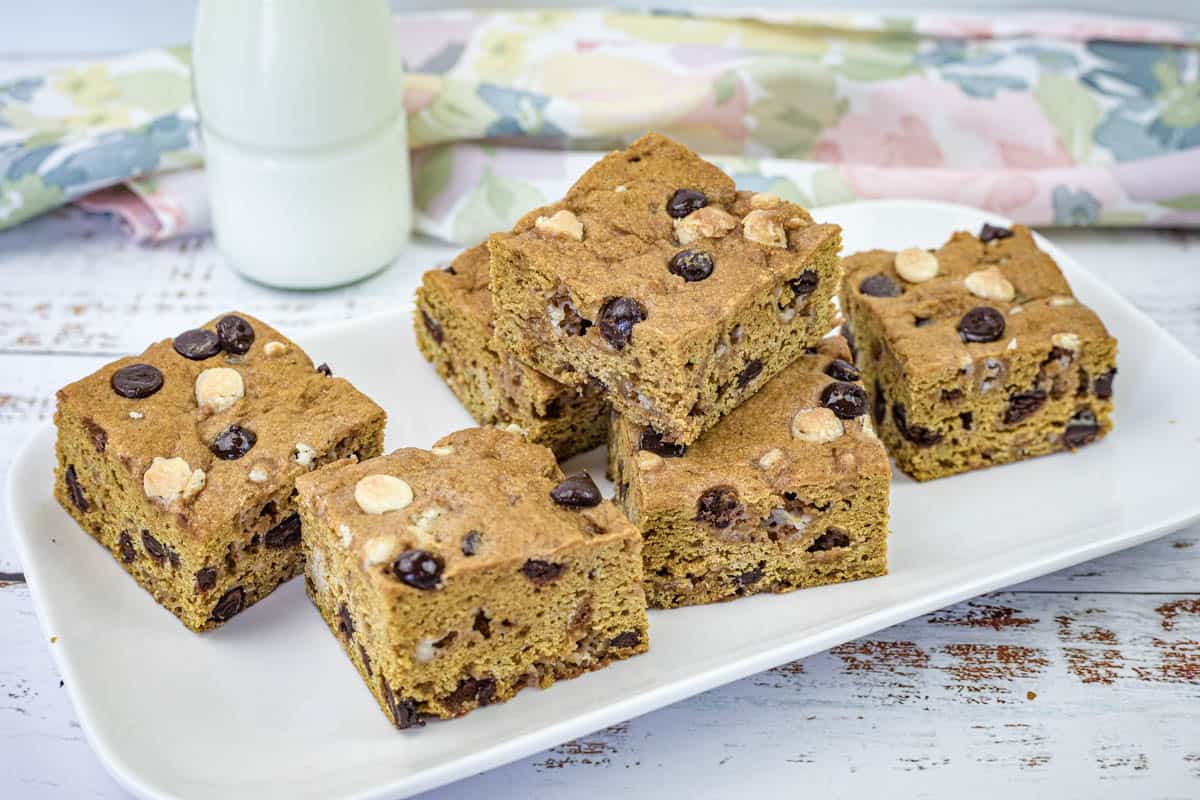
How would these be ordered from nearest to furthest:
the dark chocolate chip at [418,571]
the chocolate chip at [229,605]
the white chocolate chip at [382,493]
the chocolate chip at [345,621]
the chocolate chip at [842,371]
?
the dark chocolate chip at [418,571]
the white chocolate chip at [382,493]
the chocolate chip at [345,621]
the chocolate chip at [229,605]
the chocolate chip at [842,371]

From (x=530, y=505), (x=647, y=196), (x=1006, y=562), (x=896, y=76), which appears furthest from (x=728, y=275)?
(x=896, y=76)

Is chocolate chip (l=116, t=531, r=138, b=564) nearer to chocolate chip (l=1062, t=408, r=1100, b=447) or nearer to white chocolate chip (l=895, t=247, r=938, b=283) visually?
white chocolate chip (l=895, t=247, r=938, b=283)

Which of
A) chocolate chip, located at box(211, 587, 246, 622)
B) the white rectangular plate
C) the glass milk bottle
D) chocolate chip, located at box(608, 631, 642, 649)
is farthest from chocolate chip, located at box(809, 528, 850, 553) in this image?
the glass milk bottle

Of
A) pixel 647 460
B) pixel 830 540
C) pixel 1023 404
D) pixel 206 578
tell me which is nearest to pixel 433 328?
pixel 647 460

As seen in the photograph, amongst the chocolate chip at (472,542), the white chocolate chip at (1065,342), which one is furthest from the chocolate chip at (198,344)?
the white chocolate chip at (1065,342)

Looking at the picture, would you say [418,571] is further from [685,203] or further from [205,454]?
[685,203]

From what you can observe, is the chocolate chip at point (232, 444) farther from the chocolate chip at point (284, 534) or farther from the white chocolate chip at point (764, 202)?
the white chocolate chip at point (764, 202)

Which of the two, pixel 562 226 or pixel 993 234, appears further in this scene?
pixel 993 234
